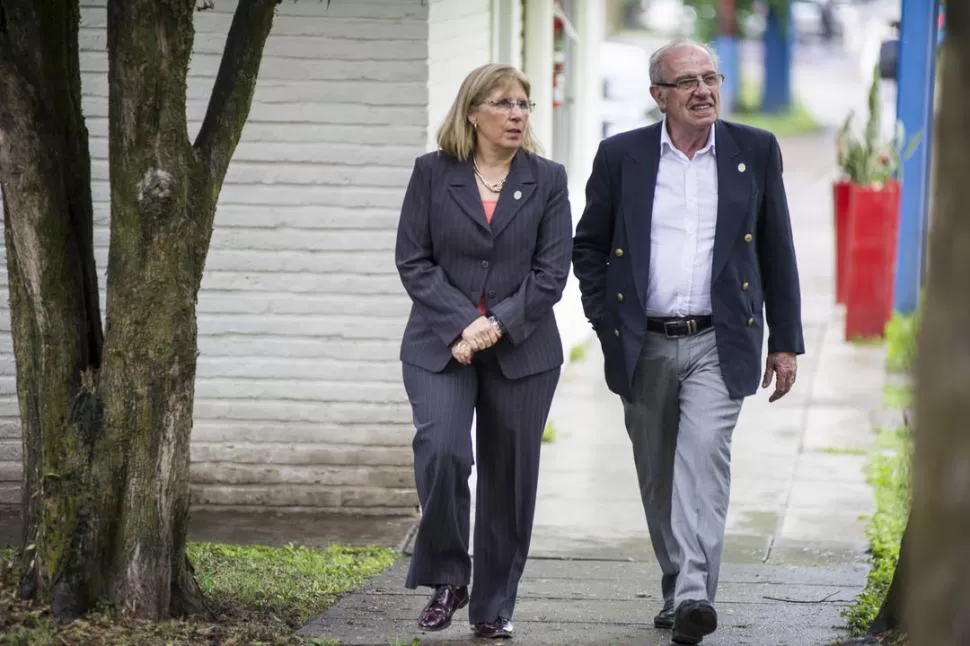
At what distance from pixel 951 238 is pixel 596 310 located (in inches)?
132

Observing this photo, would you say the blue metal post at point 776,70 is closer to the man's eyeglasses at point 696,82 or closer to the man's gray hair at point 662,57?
the man's gray hair at point 662,57

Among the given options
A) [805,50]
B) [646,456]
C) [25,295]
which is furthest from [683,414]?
[805,50]

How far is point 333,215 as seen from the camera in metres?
7.55

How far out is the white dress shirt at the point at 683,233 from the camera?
18.4 ft

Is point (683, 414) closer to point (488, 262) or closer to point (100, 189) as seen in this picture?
point (488, 262)

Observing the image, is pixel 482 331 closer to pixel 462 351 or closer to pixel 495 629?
pixel 462 351

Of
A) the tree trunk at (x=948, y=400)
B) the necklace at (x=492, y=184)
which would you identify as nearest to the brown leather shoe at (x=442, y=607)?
the necklace at (x=492, y=184)

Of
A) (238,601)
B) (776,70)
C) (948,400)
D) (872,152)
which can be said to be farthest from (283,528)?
(776,70)

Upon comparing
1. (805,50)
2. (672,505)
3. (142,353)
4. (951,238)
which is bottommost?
(672,505)

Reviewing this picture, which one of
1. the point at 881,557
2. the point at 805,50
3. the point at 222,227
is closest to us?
the point at 881,557

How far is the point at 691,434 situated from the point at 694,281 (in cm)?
51

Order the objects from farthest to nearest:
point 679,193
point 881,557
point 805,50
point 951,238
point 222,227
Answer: point 805,50 → point 222,227 → point 881,557 → point 679,193 → point 951,238

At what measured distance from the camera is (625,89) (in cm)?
2391

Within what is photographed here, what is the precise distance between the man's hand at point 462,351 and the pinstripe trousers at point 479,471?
0.33 feet
